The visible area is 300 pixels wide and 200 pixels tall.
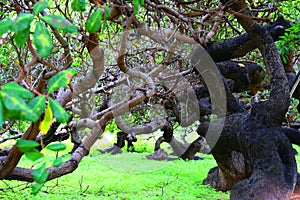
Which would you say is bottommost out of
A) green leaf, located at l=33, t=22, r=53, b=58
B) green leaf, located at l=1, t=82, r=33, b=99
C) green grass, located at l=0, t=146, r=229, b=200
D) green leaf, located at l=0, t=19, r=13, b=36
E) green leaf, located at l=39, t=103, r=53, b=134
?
green grass, located at l=0, t=146, r=229, b=200

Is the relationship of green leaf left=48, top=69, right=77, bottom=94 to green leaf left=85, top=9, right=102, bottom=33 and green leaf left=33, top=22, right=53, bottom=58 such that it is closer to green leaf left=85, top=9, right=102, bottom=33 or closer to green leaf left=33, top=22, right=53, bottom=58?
green leaf left=33, top=22, right=53, bottom=58

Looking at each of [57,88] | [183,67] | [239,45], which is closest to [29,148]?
[57,88]

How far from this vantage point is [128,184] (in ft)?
21.8

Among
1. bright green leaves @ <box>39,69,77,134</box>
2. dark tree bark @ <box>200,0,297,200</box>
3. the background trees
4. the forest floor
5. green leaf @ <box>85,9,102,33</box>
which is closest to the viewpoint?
bright green leaves @ <box>39,69,77,134</box>

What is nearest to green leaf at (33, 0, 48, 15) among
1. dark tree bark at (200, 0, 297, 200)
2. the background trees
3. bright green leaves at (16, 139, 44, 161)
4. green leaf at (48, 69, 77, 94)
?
the background trees

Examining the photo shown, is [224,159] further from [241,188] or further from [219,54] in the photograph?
[241,188]

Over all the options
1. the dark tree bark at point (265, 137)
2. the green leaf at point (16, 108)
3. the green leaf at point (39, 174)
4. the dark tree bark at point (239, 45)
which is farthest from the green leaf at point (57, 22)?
the dark tree bark at point (239, 45)

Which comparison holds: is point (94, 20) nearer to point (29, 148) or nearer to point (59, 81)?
point (59, 81)

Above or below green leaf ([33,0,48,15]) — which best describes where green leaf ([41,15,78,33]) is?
below

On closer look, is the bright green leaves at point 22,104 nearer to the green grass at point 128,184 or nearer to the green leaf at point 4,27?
the green leaf at point 4,27

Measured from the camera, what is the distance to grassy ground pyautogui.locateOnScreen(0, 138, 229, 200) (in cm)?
538

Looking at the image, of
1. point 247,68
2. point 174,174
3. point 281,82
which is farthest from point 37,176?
point 174,174

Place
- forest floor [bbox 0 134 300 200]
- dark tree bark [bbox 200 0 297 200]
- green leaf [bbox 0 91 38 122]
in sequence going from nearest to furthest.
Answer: green leaf [bbox 0 91 38 122] < dark tree bark [bbox 200 0 297 200] < forest floor [bbox 0 134 300 200]

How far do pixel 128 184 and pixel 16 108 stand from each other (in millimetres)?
6103
